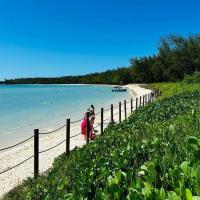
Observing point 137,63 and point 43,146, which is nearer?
point 43,146

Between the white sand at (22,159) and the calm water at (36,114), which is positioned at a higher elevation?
the white sand at (22,159)

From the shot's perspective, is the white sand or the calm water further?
the calm water

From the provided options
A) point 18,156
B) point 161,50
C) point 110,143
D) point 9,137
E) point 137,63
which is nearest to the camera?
point 110,143

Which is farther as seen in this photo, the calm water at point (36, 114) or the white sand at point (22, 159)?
the calm water at point (36, 114)

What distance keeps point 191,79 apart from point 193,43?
161 feet

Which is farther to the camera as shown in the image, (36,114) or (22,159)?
(36,114)

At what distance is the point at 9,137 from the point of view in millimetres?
26938

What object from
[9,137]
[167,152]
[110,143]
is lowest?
[9,137]

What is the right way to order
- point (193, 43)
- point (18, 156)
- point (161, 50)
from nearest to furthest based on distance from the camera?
point (18, 156), point (193, 43), point (161, 50)

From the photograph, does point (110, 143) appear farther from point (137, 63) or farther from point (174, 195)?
point (137, 63)

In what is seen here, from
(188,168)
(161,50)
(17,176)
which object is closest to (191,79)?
(17,176)

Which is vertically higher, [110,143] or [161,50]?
[161,50]

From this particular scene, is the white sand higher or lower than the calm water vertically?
higher

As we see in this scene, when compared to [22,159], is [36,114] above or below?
below
